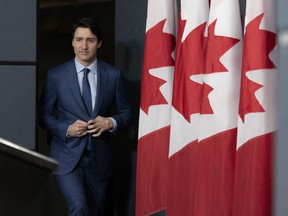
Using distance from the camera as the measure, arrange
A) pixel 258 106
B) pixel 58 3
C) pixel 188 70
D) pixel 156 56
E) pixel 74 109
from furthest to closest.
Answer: pixel 58 3 → pixel 74 109 → pixel 156 56 → pixel 188 70 → pixel 258 106

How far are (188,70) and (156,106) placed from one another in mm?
331

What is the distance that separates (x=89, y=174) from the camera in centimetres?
356

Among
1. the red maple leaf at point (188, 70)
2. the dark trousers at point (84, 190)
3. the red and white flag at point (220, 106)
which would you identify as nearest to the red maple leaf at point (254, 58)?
the red and white flag at point (220, 106)

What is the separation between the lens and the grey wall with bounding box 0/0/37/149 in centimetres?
A: 352

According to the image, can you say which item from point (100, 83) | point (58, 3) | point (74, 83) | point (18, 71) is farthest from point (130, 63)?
point (58, 3)

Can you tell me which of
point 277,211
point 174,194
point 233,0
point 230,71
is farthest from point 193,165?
point 277,211

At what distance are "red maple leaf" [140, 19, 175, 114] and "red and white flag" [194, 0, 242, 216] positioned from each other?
1.23 ft

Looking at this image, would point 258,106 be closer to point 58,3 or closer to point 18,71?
point 18,71

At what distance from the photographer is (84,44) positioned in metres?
3.52

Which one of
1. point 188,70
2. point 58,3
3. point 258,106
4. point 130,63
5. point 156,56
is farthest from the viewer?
point 58,3

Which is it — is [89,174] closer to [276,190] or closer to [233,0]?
[233,0]

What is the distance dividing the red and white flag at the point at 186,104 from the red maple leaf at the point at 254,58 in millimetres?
325

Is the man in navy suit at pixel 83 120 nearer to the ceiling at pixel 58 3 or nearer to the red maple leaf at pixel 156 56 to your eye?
the red maple leaf at pixel 156 56

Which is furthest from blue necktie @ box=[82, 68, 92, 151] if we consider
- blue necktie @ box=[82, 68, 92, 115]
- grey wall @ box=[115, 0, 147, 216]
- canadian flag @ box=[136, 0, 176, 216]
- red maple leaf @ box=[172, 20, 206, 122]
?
red maple leaf @ box=[172, 20, 206, 122]
